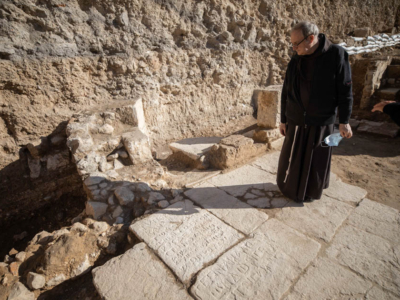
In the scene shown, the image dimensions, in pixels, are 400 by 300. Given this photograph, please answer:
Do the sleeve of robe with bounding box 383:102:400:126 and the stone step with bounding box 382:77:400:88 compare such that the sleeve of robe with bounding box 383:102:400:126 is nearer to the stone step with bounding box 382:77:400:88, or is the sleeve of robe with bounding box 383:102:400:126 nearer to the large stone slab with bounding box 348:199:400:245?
the large stone slab with bounding box 348:199:400:245

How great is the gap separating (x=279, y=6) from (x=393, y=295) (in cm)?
722

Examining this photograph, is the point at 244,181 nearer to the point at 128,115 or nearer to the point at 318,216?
the point at 318,216

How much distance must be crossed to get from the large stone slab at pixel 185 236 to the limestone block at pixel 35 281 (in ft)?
2.58

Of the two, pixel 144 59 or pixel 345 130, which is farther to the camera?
pixel 144 59

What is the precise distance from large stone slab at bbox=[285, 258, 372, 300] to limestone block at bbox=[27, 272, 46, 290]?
1.93 m

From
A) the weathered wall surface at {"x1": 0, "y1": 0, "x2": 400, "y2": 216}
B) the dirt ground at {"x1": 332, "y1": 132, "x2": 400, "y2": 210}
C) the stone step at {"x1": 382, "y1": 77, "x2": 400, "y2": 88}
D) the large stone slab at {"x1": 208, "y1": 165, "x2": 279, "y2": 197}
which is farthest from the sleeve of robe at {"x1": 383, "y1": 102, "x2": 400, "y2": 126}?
the stone step at {"x1": 382, "y1": 77, "x2": 400, "y2": 88}

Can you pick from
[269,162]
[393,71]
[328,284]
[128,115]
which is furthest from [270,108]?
[393,71]

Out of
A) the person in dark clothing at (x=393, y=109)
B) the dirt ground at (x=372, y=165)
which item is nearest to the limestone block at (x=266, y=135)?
the dirt ground at (x=372, y=165)

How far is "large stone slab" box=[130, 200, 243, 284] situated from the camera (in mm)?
1856

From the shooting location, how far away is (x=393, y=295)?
1596mm

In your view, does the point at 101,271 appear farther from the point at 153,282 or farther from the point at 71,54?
the point at 71,54

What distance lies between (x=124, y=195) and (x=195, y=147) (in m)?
1.71

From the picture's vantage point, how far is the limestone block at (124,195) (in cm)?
261

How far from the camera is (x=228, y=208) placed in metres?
2.51
